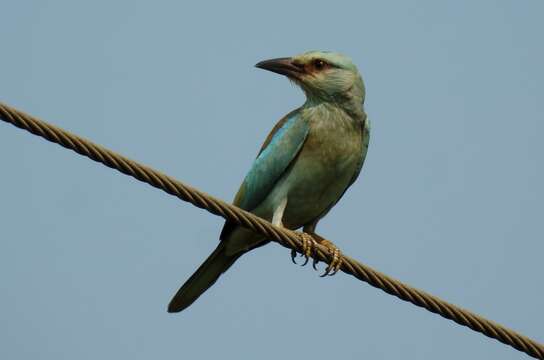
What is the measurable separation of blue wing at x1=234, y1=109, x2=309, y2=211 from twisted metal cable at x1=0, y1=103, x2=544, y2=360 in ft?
5.34

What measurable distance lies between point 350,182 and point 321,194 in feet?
1.25

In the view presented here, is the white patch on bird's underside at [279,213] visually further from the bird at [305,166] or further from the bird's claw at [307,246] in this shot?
the bird's claw at [307,246]

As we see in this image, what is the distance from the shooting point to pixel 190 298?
320 inches

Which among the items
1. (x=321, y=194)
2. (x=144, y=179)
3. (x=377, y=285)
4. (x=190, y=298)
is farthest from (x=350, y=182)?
(x=144, y=179)

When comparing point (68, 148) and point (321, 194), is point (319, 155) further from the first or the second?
point (68, 148)

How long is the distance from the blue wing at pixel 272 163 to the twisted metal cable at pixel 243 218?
1.63 metres

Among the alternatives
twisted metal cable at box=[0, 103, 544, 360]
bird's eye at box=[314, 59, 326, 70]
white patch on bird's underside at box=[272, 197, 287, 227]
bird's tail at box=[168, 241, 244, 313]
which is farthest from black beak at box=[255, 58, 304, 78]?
twisted metal cable at box=[0, 103, 544, 360]

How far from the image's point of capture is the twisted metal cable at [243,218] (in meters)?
5.02

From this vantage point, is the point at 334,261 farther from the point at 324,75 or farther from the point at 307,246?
the point at 324,75

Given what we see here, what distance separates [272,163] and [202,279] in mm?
1109

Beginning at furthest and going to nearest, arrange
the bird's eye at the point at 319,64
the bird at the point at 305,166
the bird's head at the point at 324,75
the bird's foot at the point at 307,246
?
the bird's eye at the point at 319,64, the bird's head at the point at 324,75, the bird at the point at 305,166, the bird's foot at the point at 307,246

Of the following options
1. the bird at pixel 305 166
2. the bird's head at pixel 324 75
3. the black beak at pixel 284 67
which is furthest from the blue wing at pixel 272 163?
the black beak at pixel 284 67

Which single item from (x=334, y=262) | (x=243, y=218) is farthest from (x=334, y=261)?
(x=243, y=218)

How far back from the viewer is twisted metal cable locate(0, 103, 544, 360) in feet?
16.5
